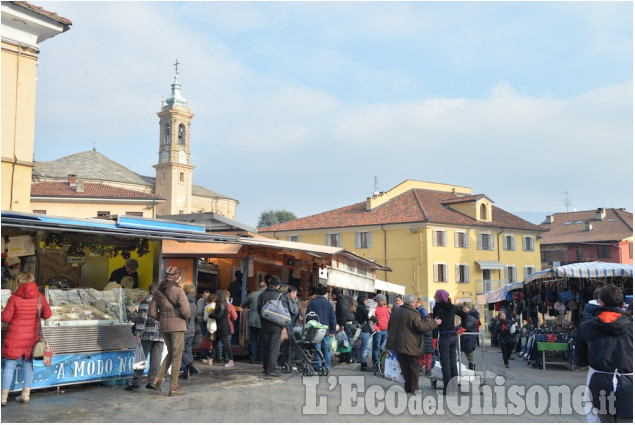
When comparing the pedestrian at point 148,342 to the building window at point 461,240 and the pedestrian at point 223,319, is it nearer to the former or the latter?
the pedestrian at point 223,319

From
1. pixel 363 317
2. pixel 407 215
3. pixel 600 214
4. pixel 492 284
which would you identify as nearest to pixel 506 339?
pixel 363 317

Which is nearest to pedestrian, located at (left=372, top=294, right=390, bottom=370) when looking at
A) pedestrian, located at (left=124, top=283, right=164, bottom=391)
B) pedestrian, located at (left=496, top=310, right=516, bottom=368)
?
pedestrian, located at (left=496, top=310, right=516, bottom=368)

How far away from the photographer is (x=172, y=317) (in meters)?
8.37

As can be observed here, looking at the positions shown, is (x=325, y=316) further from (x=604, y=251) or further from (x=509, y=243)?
(x=604, y=251)

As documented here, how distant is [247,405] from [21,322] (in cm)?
285

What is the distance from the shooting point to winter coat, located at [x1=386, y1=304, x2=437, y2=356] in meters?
9.00

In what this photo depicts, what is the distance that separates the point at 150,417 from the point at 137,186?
7200cm

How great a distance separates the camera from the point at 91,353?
8.75m

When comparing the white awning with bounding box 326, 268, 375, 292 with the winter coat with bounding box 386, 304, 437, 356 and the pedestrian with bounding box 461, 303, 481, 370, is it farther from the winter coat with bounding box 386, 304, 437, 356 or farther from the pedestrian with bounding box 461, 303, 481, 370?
the winter coat with bounding box 386, 304, 437, 356

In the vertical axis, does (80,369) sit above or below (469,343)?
below

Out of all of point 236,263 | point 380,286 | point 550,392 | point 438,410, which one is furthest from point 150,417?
point 380,286

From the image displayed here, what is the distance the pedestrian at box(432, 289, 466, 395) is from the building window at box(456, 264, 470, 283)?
40.2 meters

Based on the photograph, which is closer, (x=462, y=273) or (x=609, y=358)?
(x=609, y=358)

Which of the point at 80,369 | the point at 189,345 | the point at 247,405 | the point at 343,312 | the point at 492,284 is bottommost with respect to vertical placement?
the point at 247,405
